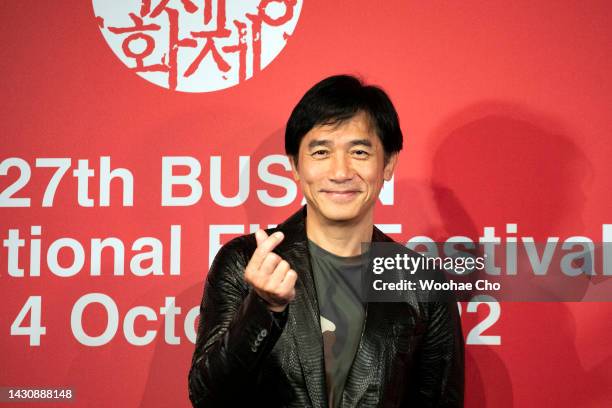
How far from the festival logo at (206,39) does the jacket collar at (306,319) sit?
66 cm

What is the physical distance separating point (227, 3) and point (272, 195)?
0.56 m

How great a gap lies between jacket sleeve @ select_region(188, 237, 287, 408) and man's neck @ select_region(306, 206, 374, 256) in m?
0.18

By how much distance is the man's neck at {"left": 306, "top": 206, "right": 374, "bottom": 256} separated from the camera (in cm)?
165

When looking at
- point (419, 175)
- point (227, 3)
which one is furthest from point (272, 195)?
point (227, 3)

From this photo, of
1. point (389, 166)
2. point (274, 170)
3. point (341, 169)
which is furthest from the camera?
point (274, 170)

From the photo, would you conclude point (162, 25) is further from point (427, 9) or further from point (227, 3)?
point (427, 9)

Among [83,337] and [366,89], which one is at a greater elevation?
[366,89]

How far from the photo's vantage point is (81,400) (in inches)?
82.4

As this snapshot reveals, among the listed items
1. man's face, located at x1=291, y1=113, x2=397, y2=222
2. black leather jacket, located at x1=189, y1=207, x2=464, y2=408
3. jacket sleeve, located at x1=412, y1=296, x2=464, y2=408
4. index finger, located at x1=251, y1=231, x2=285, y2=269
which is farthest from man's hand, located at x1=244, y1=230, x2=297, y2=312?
jacket sleeve, located at x1=412, y1=296, x2=464, y2=408

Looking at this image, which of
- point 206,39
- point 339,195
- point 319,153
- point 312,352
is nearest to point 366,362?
point 312,352

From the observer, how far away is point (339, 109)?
1.64 m

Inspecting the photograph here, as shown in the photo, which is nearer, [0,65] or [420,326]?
[420,326]

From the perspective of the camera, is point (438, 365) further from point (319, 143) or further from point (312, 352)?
point (319, 143)

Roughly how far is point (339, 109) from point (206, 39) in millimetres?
667
